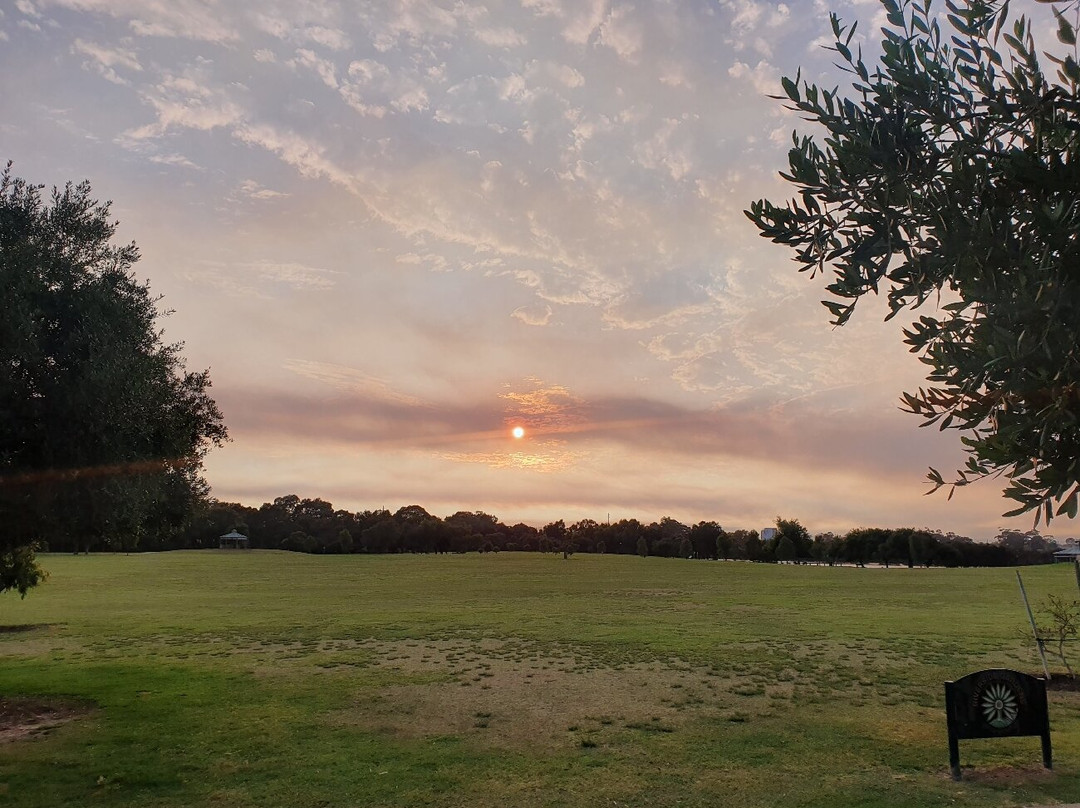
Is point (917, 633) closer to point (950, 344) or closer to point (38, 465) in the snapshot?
point (950, 344)

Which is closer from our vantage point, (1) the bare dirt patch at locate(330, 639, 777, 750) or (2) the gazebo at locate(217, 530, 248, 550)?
(1) the bare dirt patch at locate(330, 639, 777, 750)

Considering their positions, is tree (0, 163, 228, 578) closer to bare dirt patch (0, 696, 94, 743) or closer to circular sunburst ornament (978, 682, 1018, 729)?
bare dirt patch (0, 696, 94, 743)

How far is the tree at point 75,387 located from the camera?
14.1 meters

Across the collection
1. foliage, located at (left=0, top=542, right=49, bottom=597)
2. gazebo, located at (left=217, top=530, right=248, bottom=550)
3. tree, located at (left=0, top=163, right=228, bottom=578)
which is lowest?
gazebo, located at (left=217, top=530, right=248, bottom=550)

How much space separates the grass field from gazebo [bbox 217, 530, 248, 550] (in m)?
139

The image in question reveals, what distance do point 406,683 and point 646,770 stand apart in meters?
9.93

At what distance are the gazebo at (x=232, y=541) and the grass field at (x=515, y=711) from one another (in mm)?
139325

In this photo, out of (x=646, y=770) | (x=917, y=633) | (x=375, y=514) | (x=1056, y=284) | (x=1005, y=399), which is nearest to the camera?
(x=1056, y=284)

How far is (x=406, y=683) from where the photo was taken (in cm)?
2020

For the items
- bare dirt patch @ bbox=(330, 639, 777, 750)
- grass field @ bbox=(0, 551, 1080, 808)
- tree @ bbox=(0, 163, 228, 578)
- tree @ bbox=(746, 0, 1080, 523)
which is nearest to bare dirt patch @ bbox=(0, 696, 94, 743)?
grass field @ bbox=(0, 551, 1080, 808)

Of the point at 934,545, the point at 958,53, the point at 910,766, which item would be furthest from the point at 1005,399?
the point at 934,545

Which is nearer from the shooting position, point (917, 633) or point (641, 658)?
point (641, 658)

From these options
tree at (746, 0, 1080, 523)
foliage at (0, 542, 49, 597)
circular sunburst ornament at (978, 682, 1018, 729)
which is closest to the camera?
tree at (746, 0, 1080, 523)

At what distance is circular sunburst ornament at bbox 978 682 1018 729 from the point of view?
1173 centimetres
